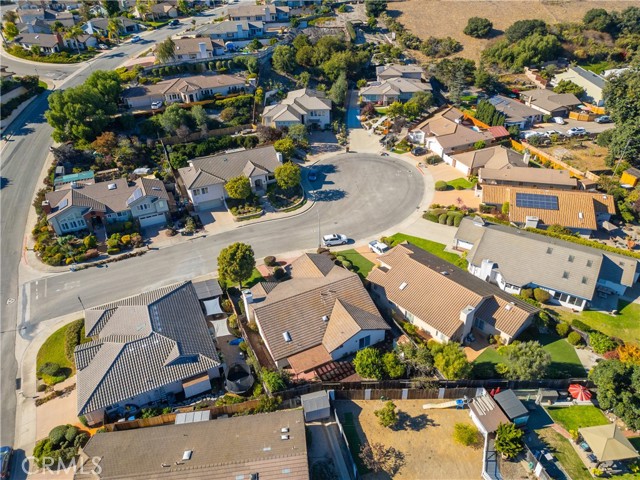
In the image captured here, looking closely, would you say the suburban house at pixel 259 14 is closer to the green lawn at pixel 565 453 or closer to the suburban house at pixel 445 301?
the suburban house at pixel 445 301

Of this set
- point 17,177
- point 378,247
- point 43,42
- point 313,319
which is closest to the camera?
point 313,319

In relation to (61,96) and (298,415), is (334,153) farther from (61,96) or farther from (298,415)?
(298,415)

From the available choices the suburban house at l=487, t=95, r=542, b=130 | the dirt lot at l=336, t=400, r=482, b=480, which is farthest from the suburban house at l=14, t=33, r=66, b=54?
the dirt lot at l=336, t=400, r=482, b=480

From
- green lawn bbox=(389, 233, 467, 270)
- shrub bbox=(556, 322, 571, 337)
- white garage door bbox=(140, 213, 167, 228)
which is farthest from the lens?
white garage door bbox=(140, 213, 167, 228)

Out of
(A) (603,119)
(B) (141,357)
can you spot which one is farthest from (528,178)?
(B) (141,357)

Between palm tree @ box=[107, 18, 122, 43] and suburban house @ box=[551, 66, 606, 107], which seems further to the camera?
palm tree @ box=[107, 18, 122, 43]

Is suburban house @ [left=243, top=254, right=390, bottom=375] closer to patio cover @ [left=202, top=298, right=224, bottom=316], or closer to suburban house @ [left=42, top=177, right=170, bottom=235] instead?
patio cover @ [left=202, top=298, right=224, bottom=316]

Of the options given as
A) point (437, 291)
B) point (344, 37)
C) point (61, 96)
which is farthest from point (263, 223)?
point (344, 37)

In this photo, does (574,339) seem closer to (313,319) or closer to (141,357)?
(313,319)
